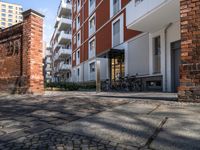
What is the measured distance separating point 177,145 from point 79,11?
34.4 m

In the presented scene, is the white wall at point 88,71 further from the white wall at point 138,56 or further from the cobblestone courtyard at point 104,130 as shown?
the cobblestone courtyard at point 104,130

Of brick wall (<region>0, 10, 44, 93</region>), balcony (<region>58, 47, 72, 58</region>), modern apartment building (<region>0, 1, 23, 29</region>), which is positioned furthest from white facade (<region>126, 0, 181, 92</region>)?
modern apartment building (<region>0, 1, 23, 29</region>)

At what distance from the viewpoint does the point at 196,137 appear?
2.77m

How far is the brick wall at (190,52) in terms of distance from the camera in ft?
17.4

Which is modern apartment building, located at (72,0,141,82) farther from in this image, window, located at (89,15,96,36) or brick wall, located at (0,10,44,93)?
brick wall, located at (0,10,44,93)

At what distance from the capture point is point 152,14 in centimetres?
1094

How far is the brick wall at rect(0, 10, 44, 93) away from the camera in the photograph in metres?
9.67

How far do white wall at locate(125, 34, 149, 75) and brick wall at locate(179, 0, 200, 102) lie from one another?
354 inches

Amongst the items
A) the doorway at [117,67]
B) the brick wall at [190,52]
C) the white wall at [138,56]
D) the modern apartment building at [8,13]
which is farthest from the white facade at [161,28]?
the modern apartment building at [8,13]

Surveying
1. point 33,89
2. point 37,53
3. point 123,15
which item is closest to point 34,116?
point 33,89

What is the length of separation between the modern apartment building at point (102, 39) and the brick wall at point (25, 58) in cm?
667

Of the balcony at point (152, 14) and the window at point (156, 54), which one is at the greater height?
the balcony at point (152, 14)

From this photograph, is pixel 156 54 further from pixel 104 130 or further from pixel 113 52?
pixel 104 130

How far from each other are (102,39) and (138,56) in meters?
8.71
